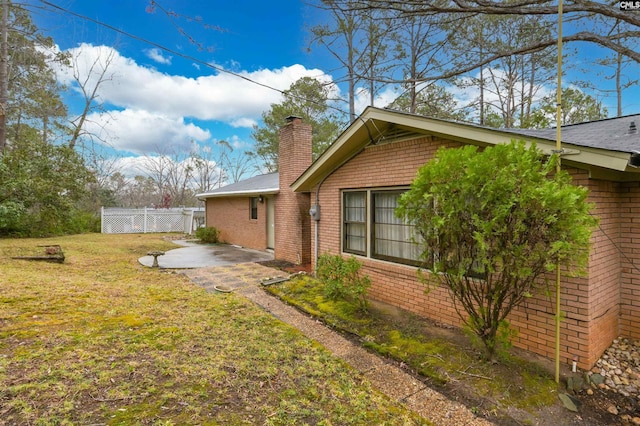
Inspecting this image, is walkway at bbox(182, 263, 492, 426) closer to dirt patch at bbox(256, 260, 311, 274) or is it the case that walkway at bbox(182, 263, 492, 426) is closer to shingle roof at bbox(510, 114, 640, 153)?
dirt patch at bbox(256, 260, 311, 274)

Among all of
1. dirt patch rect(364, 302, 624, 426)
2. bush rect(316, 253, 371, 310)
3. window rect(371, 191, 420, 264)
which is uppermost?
window rect(371, 191, 420, 264)

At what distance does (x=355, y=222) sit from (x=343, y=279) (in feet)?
4.59

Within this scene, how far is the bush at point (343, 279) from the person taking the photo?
5203 millimetres

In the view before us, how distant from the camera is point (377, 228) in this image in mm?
5875

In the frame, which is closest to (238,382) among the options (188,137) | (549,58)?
(549,58)

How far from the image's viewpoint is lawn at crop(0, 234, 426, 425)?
255 centimetres

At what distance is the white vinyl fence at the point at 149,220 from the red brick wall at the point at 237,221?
11.5ft

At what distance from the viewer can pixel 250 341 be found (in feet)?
13.5

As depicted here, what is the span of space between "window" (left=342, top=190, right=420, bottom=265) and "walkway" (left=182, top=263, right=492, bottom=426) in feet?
5.93

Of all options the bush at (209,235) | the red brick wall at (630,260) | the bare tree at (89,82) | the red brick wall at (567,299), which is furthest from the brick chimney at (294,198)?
the bare tree at (89,82)

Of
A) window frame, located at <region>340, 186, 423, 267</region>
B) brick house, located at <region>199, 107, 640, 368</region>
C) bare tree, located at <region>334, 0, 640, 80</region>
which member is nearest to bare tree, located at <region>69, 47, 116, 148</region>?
brick house, located at <region>199, 107, 640, 368</region>

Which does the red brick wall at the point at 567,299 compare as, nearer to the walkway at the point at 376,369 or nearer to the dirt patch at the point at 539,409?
the dirt patch at the point at 539,409

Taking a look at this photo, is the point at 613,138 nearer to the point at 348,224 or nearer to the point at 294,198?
the point at 348,224

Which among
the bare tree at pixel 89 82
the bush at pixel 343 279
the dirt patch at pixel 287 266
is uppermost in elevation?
the bare tree at pixel 89 82
